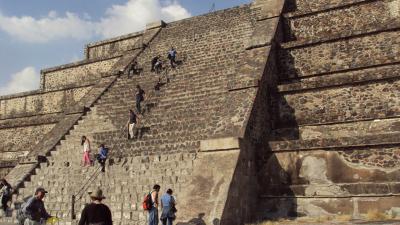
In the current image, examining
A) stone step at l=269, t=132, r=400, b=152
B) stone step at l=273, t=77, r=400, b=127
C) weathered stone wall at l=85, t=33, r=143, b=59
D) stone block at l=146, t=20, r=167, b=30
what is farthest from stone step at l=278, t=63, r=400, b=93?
weathered stone wall at l=85, t=33, r=143, b=59

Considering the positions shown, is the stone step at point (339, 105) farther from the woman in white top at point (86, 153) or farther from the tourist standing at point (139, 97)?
the woman in white top at point (86, 153)

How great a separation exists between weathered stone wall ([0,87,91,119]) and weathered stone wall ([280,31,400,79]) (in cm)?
1049

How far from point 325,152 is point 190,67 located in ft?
23.9

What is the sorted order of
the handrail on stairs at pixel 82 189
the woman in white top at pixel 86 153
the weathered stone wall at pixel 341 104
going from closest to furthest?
the handrail on stairs at pixel 82 189
the weathered stone wall at pixel 341 104
the woman in white top at pixel 86 153

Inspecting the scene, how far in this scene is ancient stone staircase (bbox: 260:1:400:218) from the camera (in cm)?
1001

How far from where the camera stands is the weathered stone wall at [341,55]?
13.4m

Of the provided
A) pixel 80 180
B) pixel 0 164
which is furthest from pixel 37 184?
pixel 0 164

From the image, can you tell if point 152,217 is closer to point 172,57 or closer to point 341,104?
point 341,104

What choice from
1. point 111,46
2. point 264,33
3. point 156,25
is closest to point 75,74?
point 111,46

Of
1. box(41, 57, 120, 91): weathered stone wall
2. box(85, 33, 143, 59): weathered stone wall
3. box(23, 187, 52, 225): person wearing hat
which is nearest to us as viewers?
box(23, 187, 52, 225): person wearing hat

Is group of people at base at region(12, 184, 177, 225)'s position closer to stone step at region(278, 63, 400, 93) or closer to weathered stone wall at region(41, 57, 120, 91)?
stone step at region(278, 63, 400, 93)

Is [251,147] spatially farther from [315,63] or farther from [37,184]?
→ [37,184]

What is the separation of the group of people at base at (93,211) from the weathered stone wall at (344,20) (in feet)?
28.1

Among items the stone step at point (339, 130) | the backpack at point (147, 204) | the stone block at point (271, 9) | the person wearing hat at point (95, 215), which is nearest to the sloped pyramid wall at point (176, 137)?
the backpack at point (147, 204)
